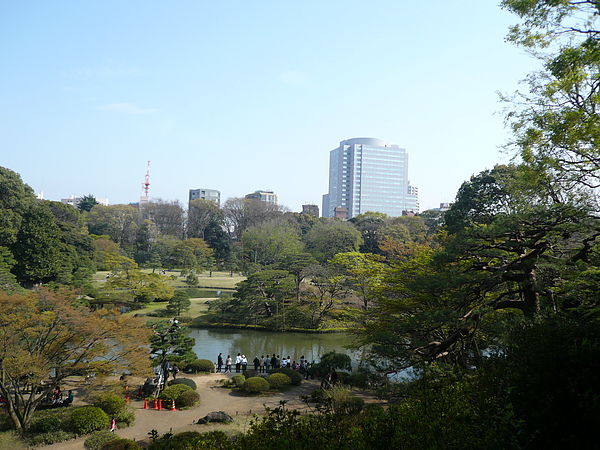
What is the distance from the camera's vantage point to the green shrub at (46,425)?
9812mm

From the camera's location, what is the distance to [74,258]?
1170 inches

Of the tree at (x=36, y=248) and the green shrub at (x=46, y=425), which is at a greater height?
the tree at (x=36, y=248)

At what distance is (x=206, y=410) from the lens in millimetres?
11695

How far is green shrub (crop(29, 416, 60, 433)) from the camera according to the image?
9812 millimetres

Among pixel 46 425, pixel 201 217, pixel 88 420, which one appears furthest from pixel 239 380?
pixel 201 217

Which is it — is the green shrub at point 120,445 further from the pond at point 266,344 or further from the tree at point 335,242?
the tree at point 335,242

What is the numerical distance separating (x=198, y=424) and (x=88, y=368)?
123 inches

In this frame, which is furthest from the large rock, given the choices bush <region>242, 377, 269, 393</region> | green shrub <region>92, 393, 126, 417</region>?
bush <region>242, 377, 269, 393</region>

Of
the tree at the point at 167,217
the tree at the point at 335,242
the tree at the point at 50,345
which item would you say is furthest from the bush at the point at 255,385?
the tree at the point at 167,217

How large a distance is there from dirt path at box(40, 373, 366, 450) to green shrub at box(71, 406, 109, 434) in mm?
298

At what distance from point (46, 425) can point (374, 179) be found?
104 m

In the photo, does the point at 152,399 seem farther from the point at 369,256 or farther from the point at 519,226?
the point at 369,256

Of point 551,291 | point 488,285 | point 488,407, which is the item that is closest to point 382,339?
point 488,285

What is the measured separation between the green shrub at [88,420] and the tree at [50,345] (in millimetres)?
874
